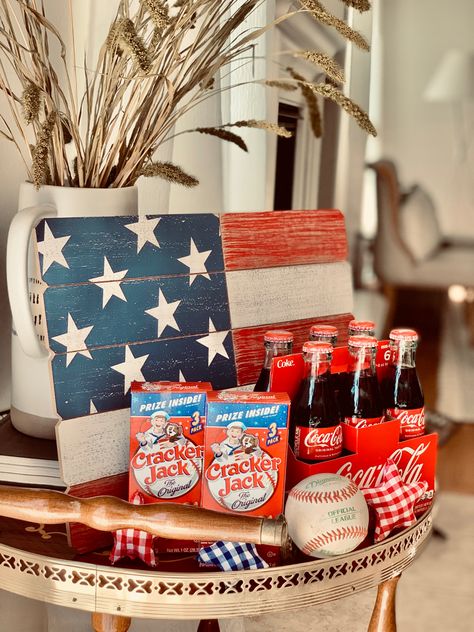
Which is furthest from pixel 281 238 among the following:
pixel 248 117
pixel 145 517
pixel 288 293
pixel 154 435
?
pixel 248 117

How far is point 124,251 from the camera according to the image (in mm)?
960

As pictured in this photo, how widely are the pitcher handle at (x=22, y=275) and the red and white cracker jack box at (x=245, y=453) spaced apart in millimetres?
247

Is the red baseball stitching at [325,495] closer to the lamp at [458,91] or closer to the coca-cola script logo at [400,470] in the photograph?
the coca-cola script logo at [400,470]

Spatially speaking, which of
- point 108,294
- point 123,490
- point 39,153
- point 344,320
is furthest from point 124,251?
point 344,320

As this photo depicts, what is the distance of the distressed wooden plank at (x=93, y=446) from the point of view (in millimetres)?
886

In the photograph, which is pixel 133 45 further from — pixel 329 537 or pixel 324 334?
pixel 329 537

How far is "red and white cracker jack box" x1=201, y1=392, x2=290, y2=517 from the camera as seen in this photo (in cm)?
85

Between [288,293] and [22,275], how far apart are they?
398 millimetres

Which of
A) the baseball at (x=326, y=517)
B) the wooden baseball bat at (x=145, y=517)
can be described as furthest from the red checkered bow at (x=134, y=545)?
the baseball at (x=326, y=517)

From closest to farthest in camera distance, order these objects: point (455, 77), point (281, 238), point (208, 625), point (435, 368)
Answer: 1. point (281, 238)
2. point (208, 625)
3. point (435, 368)
4. point (455, 77)

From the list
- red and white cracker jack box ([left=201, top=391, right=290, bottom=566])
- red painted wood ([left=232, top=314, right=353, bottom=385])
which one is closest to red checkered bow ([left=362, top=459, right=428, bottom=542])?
red and white cracker jack box ([left=201, top=391, right=290, bottom=566])

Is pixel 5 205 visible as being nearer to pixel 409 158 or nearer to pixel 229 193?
pixel 229 193

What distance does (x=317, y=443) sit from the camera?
93 centimetres

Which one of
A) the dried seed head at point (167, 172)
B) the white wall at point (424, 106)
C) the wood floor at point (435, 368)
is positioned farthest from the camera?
the white wall at point (424, 106)
